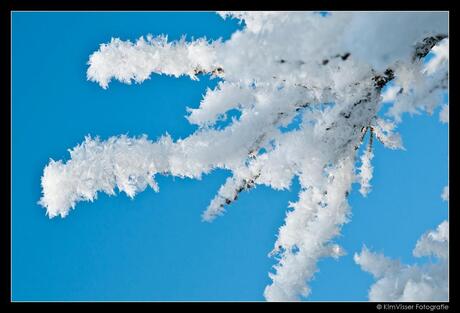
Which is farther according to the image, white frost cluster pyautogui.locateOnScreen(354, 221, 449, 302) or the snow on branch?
the snow on branch

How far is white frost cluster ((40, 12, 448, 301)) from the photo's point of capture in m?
1.32

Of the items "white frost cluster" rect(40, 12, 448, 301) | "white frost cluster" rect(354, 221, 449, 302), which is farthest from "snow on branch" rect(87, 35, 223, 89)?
"white frost cluster" rect(354, 221, 449, 302)

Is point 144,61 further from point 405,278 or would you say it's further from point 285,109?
point 405,278

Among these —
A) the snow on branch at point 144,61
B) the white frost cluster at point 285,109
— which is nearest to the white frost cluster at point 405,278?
the white frost cluster at point 285,109

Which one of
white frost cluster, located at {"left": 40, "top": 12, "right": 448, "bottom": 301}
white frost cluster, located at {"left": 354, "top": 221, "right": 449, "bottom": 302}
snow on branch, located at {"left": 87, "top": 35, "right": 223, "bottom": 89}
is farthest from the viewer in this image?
snow on branch, located at {"left": 87, "top": 35, "right": 223, "bottom": 89}

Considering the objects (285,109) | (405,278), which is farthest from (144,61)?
(405,278)

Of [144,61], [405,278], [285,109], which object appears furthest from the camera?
[144,61]

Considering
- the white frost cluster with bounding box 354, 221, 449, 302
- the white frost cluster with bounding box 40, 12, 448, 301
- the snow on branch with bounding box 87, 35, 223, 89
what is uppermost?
the snow on branch with bounding box 87, 35, 223, 89

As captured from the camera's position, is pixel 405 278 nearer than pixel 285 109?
No

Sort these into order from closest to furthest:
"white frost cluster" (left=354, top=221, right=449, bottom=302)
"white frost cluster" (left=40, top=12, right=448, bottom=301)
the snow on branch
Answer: "white frost cluster" (left=40, top=12, right=448, bottom=301), "white frost cluster" (left=354, top=221, right=449, bottom=302), the snow on branch

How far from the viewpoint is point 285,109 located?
1999mm

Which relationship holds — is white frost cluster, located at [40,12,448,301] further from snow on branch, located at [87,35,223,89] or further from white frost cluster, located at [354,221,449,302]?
white frost cluster, located at [354,221,449,302]

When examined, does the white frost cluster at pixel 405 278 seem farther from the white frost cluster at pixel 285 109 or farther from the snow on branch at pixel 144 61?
the snow on branch at pixel 144 61

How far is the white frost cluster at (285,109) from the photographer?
132 centimetres
